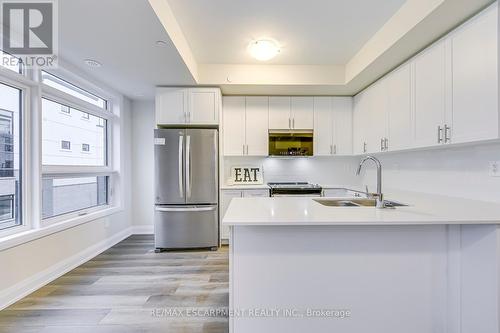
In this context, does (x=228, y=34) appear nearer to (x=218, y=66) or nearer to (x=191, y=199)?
(x=218, y=66)

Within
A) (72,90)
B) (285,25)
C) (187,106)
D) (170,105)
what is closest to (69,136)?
(72,90)

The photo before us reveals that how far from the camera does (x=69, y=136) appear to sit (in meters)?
3.12

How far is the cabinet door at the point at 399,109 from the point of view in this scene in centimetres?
264

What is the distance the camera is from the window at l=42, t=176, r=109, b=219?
2785 millimetres

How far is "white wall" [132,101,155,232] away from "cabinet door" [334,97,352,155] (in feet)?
10.3

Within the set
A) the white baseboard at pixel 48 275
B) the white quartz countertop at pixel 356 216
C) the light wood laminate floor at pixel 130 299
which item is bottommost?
the light wood laminate floor at pixel 130 299

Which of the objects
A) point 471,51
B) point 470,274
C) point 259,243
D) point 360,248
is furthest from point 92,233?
point 471,51

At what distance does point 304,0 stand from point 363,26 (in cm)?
82

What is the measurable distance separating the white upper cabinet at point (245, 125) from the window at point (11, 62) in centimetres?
243

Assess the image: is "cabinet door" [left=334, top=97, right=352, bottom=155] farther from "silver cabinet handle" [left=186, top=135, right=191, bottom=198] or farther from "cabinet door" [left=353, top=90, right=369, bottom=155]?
"silver cabinet handle" [left=186, top=135, right=191, bottom=198]

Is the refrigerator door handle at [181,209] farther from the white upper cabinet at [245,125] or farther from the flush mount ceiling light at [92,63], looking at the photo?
the flush mount ceiling light at [92,63]

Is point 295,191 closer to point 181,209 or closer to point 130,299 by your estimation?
point 181,209

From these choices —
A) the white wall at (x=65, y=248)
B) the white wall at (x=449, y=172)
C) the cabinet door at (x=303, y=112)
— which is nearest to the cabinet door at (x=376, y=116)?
the white wall at (x=449, y=172)

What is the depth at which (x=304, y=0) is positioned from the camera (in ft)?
7.09
